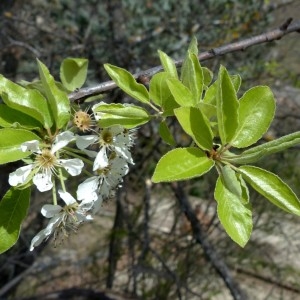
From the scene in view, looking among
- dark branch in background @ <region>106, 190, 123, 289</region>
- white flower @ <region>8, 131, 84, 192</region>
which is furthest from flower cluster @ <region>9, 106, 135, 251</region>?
dark branch in background @ <region>106, 190, 123, 289</region>

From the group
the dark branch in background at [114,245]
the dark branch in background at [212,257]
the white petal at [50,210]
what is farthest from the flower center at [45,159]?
the dark branch in background at [114,245]

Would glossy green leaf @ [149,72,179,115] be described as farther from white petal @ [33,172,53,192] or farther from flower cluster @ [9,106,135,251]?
white petal @ [33,172,53,192]

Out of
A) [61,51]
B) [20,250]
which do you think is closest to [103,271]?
[20,250]

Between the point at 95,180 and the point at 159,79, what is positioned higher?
the point at 159,79

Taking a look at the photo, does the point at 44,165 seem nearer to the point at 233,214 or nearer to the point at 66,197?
the point at 66,197

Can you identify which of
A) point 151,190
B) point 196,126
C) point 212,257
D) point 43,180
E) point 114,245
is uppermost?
point 196,126

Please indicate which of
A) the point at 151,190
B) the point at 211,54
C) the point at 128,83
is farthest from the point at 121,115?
the point at 151,190

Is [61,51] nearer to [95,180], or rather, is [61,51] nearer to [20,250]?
[20,250]
